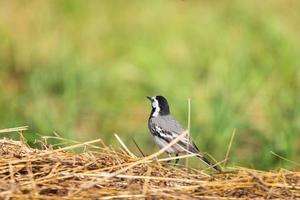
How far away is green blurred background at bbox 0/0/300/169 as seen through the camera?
39.1ft

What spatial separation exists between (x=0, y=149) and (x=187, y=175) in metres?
1.20

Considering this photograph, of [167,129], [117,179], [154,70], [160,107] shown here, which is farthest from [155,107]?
[154,70]

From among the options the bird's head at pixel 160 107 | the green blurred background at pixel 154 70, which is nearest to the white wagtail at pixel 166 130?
the bird's head at pixel 160 107

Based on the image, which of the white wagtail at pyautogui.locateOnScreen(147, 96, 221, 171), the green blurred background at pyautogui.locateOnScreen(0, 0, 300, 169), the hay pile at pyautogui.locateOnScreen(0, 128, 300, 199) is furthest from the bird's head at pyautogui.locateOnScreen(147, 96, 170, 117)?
the hay pile at pyautogui.locateOnScreen(0, 128, 300, 199)

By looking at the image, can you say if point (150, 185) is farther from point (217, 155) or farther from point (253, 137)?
point (253, 137)

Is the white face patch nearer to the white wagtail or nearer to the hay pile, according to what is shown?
the white wagtail

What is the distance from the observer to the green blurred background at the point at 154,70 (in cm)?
1191

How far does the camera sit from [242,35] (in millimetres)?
14672

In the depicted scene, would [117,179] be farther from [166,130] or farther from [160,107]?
[160,107]

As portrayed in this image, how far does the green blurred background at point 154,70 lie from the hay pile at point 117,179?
438 centimetres

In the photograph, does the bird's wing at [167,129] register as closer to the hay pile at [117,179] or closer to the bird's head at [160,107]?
the bird's head at [160,107]

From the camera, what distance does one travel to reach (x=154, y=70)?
45.1ft

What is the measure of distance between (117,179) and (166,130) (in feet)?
9.52

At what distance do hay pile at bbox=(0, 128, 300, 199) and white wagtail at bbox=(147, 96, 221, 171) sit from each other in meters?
1.82
